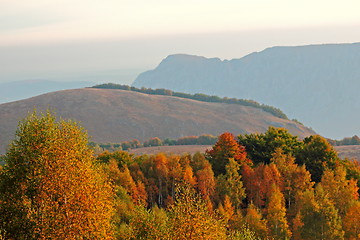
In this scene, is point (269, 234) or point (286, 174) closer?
point (269, 234)

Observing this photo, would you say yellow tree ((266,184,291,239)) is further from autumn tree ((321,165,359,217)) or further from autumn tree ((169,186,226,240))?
autumn tree ((169,186,226,240))

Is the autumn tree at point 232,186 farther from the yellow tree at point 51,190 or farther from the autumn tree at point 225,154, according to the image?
the yellow tree at point 51,190

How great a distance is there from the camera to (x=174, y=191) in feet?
319

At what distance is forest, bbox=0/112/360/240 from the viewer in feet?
140

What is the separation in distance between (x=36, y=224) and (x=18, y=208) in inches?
115

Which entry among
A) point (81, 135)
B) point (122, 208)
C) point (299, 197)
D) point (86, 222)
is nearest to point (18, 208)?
point (86, 222)

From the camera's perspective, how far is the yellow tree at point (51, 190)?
41.5 meters

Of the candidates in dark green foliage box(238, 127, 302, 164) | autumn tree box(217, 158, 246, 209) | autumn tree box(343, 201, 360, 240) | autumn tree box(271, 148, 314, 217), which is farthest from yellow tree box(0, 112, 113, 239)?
dark green foliage box(238, 127, 302, 164)

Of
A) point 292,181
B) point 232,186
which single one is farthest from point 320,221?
point 232,186

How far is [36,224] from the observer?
135ft

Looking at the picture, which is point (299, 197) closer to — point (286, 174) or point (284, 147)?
point (286, 174)

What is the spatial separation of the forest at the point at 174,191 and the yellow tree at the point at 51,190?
98 mm

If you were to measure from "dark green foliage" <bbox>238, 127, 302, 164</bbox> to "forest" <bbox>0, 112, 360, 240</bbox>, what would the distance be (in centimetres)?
27

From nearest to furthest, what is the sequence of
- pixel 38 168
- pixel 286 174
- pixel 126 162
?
pixel 38 168 → pixel 286 174 → pixel 126 162
